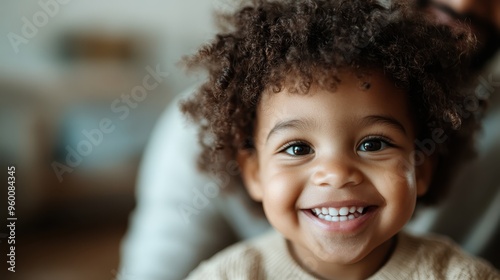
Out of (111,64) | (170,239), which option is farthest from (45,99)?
(170,239)

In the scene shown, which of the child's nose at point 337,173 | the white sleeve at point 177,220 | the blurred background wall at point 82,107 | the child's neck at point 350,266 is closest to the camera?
the child's nose at point 337,173

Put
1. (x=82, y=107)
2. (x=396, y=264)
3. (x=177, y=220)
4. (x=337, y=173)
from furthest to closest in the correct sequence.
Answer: (x=82, y=107), (x=177, y=220), (x=396, y=264), (x=337, y=173)

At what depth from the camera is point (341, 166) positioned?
0.75 metres

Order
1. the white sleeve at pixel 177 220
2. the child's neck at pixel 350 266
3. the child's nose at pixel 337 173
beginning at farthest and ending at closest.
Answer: the white sleeve at pixel 177 220 → the child's neck at pixel 350 266 → the child's nose at pixel 337 173

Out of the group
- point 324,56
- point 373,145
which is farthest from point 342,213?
point 324,56

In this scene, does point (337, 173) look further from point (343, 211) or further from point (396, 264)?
point (396, 264)

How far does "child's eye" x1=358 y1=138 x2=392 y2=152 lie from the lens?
2.55ft

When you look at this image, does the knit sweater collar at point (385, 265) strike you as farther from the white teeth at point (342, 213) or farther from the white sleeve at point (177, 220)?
the white sleeve at point (177, 220)

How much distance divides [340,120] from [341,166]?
0.06 m

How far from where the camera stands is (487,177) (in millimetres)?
1178

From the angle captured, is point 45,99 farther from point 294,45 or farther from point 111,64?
point 294,45

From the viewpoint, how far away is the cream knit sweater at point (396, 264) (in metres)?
0.84

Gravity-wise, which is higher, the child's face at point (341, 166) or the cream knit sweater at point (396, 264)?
the child's face at point (341, 166)

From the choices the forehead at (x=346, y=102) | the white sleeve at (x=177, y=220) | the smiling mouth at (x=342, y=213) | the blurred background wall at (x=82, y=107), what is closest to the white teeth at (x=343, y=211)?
the smiling mouth at (x=342, y=213)
